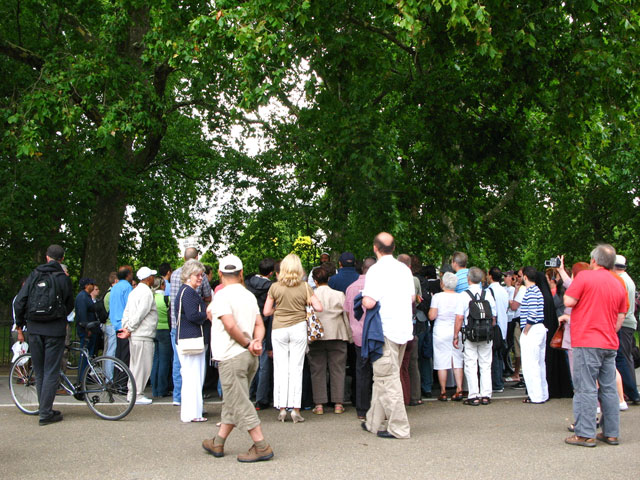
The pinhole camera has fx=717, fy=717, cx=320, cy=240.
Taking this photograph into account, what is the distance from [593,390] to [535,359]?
2.67 m

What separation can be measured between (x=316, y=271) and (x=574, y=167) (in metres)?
6.48

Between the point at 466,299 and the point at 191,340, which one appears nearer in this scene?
the point at 191,340

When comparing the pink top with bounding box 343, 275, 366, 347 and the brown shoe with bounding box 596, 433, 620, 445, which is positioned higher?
the pink top with bounding box 343, 275, 366, 347

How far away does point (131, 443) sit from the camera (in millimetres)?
7207

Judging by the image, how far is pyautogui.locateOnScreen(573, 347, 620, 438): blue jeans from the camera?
6.88 metres

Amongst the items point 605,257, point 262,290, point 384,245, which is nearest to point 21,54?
point 262,290

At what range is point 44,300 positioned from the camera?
328 inches

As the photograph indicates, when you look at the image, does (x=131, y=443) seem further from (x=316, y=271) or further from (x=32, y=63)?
(x=32, y=63)

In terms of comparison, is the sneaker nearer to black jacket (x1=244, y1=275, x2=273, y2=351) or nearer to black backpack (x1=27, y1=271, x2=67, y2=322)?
black backpack (x1=27, y1=271, x2=67, y2=322)

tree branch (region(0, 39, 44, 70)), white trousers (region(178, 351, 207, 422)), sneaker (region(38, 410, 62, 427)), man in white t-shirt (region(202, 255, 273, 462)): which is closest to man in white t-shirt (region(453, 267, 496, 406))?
white trousers (region(178, 351, 207, 422))

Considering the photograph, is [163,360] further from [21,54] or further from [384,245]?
[21,54]

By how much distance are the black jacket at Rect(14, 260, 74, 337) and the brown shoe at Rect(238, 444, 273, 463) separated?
325cm

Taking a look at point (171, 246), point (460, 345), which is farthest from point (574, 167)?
point (171, 246)

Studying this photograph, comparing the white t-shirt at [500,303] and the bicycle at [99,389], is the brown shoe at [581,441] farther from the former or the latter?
the bicycle at [99,389]
